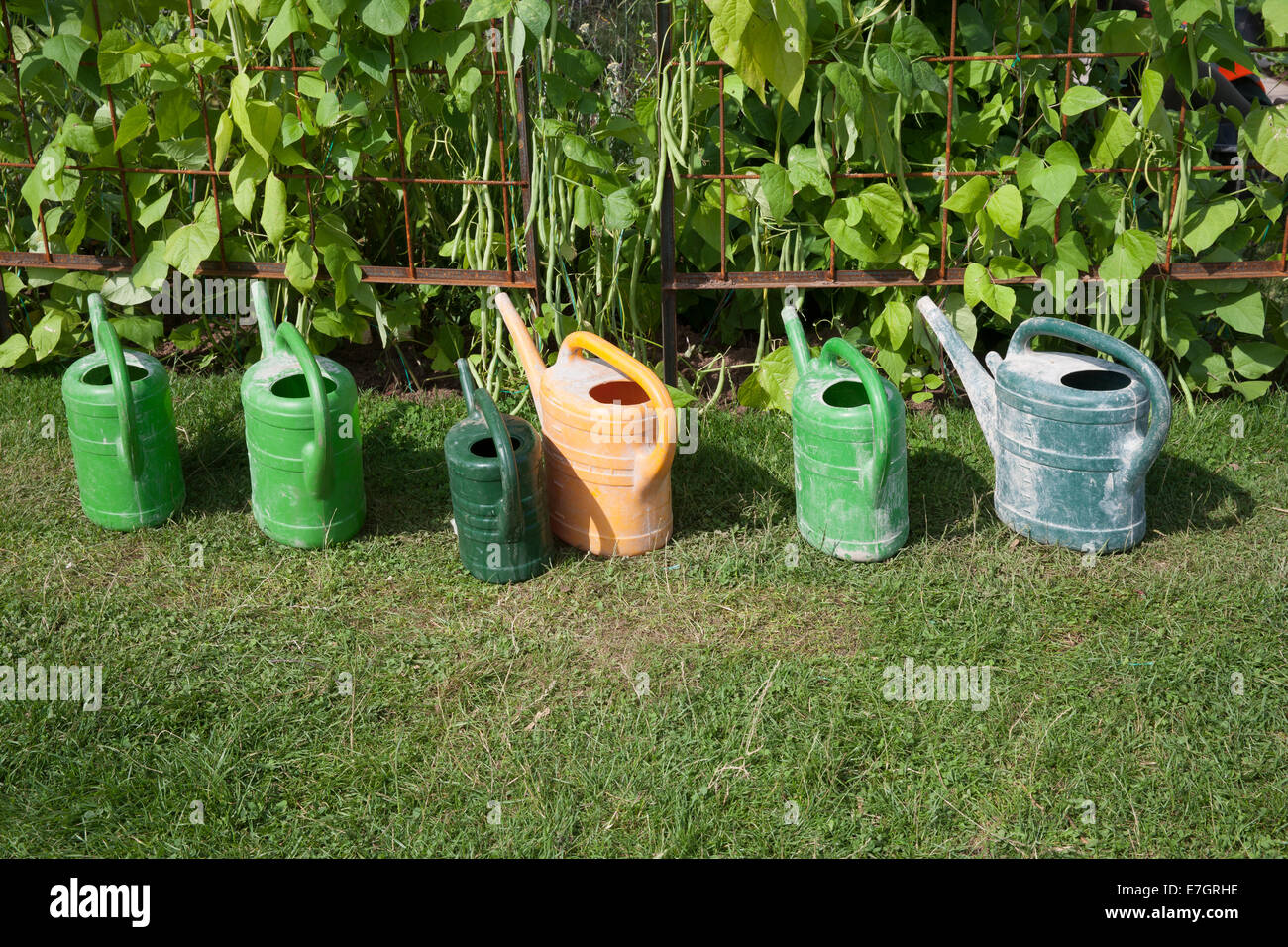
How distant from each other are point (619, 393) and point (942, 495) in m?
0.92

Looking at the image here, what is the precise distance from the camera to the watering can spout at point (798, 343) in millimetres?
3182

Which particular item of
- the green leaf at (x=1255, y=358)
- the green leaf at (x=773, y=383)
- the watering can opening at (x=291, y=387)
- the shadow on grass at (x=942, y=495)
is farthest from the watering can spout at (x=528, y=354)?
the green leaf at (x=1255, y=358)

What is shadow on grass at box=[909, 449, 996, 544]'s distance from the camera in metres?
3.19

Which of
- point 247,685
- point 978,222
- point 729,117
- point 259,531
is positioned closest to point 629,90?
point 729,117

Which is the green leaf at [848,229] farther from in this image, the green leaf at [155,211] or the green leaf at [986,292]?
the green leaf at [155,211]

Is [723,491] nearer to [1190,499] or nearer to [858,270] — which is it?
[858,270]

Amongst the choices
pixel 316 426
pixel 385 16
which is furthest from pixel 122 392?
pixel 385 16

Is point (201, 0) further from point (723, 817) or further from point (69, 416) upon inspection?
point (723, 817)

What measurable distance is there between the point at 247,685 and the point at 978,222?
227 cm

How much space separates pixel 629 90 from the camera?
17.1 ft

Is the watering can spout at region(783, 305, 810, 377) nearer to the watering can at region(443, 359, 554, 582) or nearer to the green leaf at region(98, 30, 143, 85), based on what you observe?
the watering can at region(443, 359, 554, 582)

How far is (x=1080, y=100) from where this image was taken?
3.38 meters

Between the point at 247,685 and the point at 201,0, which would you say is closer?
the point at 247,685

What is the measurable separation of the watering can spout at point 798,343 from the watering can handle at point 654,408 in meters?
0.41
